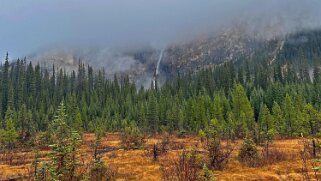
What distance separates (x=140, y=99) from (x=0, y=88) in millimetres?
58117

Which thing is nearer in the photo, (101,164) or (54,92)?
(101,164)

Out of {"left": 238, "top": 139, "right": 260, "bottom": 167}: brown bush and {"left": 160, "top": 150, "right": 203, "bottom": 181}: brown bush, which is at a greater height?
{"left": 160, "top": 150, "right": 203, "bottom": 181}: brown bush

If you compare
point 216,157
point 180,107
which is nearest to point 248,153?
point 216,157

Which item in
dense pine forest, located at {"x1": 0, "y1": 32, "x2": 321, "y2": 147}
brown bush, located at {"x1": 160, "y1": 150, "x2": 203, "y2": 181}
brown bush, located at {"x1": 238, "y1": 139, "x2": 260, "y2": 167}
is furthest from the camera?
dense pine forest, located at {"x1": 0, "y1": 32, "x2": 321, "y2": 147}

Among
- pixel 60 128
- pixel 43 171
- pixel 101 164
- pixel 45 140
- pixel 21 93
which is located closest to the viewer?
pixel 43 171

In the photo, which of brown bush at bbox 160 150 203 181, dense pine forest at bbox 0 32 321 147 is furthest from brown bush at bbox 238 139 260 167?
brown bush at bbox 160 150 203 181

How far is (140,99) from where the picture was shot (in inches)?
5433

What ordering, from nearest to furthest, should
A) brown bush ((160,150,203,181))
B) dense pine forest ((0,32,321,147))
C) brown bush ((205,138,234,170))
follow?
brown bush ((160,150,203,181)) < brown bush ((205,138,234,170)) < dense pine forest ((0,32,321,147))

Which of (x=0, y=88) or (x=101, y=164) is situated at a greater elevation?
(x=0, y=88)

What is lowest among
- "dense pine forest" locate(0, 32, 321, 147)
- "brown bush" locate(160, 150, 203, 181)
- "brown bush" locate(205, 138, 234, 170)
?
"brown bush" locate(205, 138, 234, 170)

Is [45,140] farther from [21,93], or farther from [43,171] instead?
[21,93]

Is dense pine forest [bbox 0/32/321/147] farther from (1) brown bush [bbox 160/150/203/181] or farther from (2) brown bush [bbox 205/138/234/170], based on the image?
(1) brown bush [bbox 160/150/203/181]

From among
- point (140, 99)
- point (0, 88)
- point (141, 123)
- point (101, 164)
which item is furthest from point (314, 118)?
point (0, 88)

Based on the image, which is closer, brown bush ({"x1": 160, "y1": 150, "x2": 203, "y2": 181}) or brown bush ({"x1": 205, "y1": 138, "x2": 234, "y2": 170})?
brown bush ({"x1": 160, "y1": 150, "x2": 203, "y2": 181})
